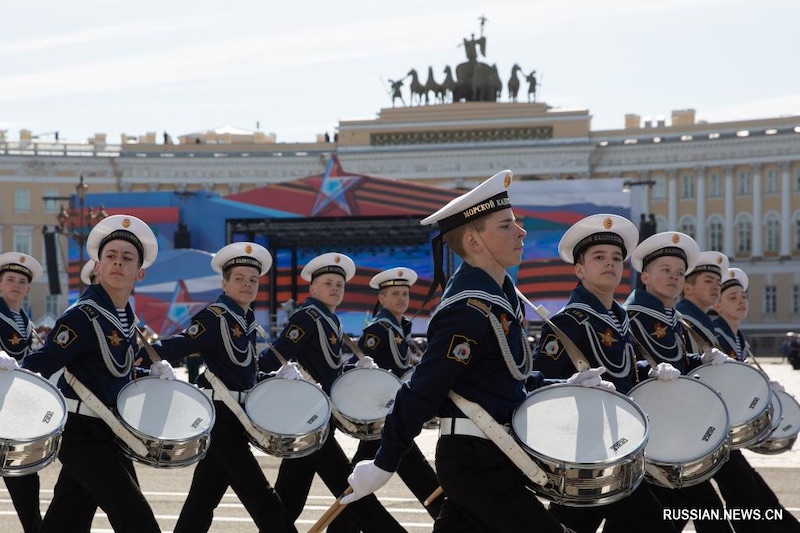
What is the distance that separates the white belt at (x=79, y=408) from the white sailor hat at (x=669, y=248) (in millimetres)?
3155

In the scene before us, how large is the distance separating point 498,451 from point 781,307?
72.9 metres

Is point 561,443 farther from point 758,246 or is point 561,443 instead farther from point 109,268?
point 758,246

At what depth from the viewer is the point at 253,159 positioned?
8194 centimetres

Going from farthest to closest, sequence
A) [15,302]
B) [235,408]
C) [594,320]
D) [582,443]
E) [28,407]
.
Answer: [15,302] < [235,408] < [594,320] < [28,407] < [582,443]

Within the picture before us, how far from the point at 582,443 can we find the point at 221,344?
4.03 metres

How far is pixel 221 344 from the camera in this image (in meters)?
8.65

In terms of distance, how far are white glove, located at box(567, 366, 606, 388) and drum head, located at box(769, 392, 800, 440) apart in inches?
171

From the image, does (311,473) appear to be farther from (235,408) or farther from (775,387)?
(775,387)

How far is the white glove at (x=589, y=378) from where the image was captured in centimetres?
541

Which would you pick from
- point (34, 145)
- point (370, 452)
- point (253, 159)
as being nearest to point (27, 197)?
point (34, 145)

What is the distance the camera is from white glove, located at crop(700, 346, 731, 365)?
793 centimetres

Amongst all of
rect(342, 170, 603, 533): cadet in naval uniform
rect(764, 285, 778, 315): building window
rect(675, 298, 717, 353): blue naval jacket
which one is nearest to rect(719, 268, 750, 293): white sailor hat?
rect(675, 298, 717, 353): blue naval jacket

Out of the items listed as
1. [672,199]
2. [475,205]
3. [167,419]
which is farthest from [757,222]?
[475,205]

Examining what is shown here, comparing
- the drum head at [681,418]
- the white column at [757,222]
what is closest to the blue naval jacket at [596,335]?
the drum head at [681,418]
